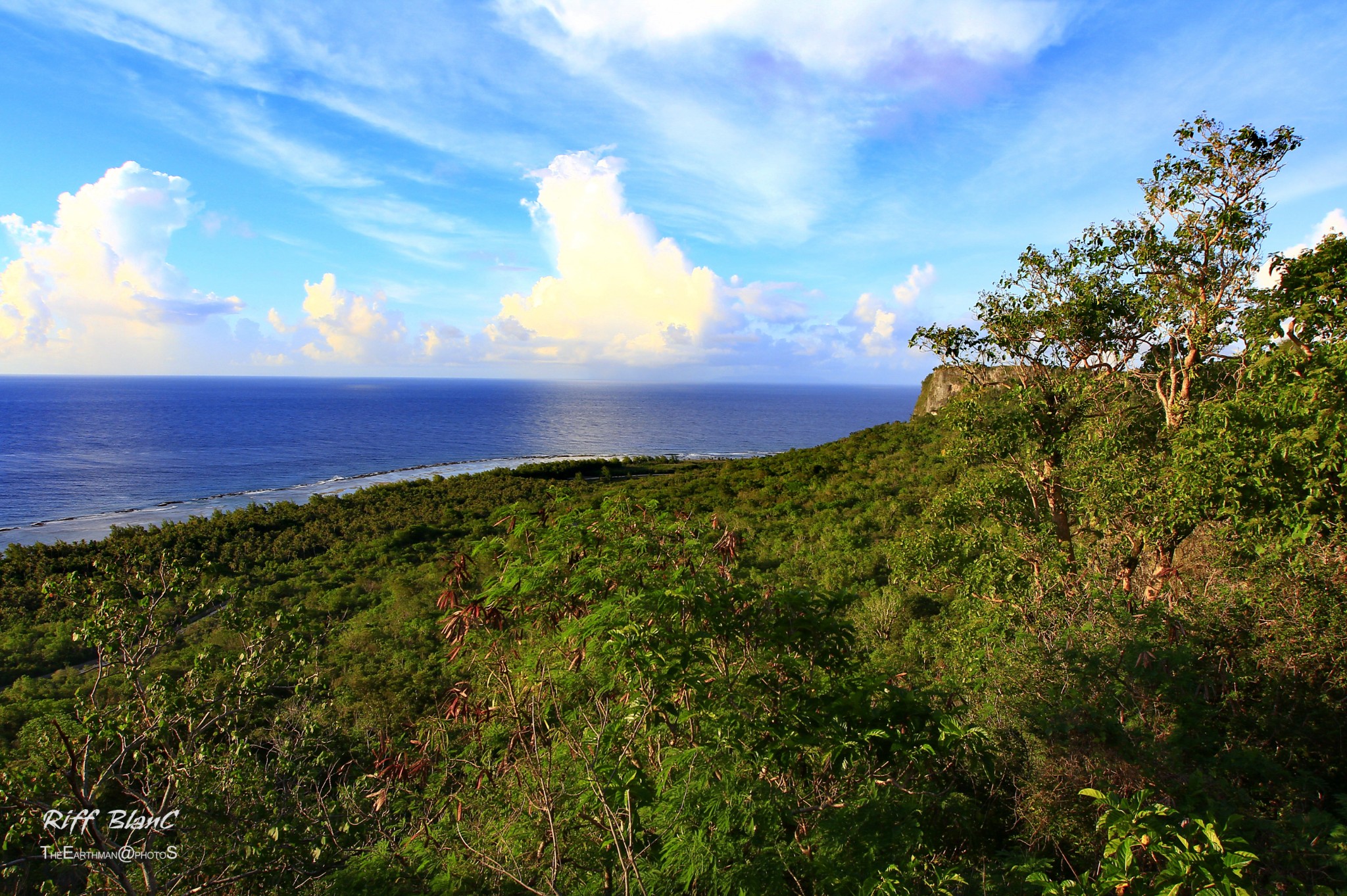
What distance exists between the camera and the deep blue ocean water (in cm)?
5434

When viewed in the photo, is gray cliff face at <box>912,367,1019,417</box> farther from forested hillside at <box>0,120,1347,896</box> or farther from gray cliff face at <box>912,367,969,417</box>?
forested hillside at <box>0,120,1347,896</box>

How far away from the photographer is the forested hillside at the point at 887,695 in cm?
460

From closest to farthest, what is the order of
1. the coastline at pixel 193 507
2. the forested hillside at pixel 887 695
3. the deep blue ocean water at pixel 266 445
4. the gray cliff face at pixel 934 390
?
the forested hillside at pixel 887 695
the coastline at pixel 193 507
the deep blue ocean water at pixel 266 445
the gray cliff face at pixel 934 390

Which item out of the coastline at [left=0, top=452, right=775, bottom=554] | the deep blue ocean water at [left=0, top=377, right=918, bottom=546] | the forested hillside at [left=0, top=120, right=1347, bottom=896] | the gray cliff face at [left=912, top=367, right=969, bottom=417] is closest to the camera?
the forested hillside at [left=0, top=120, right=1347, bottom=896]

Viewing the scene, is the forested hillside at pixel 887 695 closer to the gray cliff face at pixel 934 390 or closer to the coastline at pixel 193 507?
the gray cliff face at pixel 934 390

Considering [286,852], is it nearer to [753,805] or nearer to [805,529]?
[753,805]

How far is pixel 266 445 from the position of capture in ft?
291

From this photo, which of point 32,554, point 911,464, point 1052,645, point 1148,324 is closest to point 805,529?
point 911,464

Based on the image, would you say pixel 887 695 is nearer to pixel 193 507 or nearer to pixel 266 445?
pixel 193 507

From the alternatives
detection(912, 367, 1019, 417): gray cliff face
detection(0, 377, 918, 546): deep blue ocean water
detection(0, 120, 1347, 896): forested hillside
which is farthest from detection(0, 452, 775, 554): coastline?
detection(0, 120, 1347, 896): forested hillside

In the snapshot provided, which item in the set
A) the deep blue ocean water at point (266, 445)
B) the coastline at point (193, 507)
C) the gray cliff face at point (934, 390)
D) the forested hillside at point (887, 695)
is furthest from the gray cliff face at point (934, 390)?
the forested hillside at point (887, 695)

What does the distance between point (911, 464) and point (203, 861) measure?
115 ft

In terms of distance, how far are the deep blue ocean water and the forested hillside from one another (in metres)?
52.5

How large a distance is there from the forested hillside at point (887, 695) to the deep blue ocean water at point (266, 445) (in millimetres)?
52510
